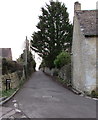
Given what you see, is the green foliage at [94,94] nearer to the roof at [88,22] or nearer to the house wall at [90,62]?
the house wall at [90,62]

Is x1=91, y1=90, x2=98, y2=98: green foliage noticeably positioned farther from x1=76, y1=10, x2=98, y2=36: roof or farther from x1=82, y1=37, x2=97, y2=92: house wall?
x1=76, y1=10, x2=98, y2=36: roof

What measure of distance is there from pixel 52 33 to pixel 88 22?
21.4 metres

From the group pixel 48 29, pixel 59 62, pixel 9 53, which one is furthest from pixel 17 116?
pixel 9 53

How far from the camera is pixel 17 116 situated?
8.61 meters

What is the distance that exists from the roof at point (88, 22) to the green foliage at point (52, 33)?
1860cm

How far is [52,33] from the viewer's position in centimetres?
3925

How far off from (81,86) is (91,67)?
6.90ft

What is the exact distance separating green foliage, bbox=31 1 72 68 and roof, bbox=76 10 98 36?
18.6 meters

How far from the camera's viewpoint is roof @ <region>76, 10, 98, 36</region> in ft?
53.5

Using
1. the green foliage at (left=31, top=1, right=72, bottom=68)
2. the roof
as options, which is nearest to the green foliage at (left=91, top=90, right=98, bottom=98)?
the roof

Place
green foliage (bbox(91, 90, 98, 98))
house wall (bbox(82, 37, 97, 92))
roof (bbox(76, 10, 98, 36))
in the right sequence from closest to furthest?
green foliage (bbox(91, 90, 98, 98)), house wall (bbox(82, 37, 97, 92)), roof (bbox(76, 10, 98, 36))

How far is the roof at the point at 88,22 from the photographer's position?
16312 millimetres

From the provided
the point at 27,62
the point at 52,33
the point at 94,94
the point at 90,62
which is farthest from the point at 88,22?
the point at 27,62

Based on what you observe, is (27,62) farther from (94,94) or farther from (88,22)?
(94,94)
